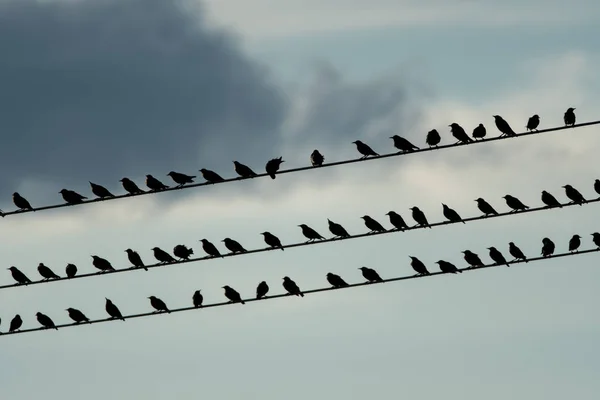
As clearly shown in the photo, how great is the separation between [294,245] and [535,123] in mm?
9770

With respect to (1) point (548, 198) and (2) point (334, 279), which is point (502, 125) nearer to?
(1) point (548, 198)

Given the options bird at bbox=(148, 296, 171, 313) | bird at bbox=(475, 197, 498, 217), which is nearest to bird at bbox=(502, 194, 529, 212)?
bird at bbox=(475, 197, 498, 217)

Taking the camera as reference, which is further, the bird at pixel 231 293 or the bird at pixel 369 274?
the bird at pixel 231 293

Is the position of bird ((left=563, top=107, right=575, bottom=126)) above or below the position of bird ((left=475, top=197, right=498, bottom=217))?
above

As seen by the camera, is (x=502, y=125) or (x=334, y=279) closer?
(x=502, y=125)

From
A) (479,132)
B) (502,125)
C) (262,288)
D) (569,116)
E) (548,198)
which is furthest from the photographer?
(262,288)

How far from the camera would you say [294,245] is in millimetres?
27953

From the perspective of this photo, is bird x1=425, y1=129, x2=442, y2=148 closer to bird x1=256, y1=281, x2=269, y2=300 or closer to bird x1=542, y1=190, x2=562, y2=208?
bird x1=542, y1=190, x2=562, y2=208

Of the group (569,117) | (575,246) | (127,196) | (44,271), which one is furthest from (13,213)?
(575,246)

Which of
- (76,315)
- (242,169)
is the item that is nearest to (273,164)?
(242,169)

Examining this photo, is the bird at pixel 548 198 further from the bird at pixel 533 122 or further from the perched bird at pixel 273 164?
the perched bird at pixel 273 164

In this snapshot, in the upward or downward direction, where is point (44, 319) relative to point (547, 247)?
downward

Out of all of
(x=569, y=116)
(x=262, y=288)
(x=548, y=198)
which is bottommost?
(x=262, y=288)

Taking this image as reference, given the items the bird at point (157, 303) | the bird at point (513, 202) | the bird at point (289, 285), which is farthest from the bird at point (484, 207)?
the bird at point (157, 303)
